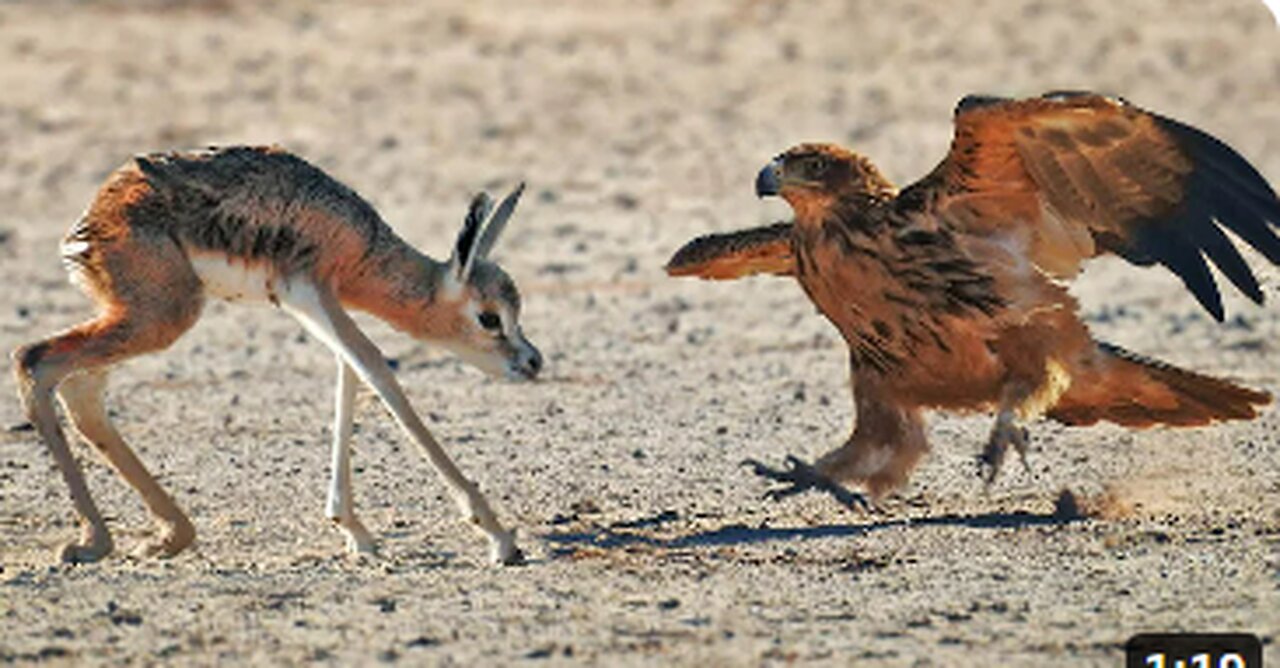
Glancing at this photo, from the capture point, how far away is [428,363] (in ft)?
43.5

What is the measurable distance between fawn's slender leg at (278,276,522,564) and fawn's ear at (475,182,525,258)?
547 mm

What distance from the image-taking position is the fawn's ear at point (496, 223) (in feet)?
31.2

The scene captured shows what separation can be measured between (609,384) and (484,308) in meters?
3.01

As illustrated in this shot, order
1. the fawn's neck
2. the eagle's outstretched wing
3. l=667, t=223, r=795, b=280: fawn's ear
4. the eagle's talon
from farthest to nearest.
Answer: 1. l=667, t=223, r=795, b=280: fawn's ear
2. the eagle's talon
3. the fawn's neck
4. the eagle's outstretched wing

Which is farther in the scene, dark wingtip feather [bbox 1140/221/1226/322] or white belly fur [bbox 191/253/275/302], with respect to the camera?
white belly fur [bbox 191/253/275/302]

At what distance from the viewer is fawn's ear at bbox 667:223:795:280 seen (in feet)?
34.8

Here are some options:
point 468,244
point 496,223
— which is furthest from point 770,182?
point 468,244

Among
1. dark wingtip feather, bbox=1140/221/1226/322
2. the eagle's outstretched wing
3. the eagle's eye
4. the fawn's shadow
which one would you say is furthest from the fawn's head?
dark wingtip feather, bbox=1140/221/1226/322

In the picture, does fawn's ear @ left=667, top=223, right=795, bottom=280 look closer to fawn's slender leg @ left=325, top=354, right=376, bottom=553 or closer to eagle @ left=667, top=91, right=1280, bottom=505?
eagle @ left=667, top=91, right=1280, bottom=505

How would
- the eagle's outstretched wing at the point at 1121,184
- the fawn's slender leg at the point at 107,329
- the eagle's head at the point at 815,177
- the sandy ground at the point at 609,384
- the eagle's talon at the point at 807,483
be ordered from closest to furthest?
the sandy ground at the point at 609,384 → the fawn's slender leg at the point at 107,329 → the eagle's outstretched wing at the point at 1121,184 → the eagle's head at the point at 815,177 → the eagle's talon at the point at 807,483

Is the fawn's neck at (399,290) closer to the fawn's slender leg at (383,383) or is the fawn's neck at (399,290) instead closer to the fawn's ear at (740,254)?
the fawn's slender leg at (383,383)

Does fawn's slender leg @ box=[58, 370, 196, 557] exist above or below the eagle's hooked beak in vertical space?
below

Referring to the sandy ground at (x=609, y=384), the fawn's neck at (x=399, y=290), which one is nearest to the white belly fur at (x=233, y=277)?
the fawn's neck at (x=399, y=290)

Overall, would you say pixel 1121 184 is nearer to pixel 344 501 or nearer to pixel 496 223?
pixel 496 223
